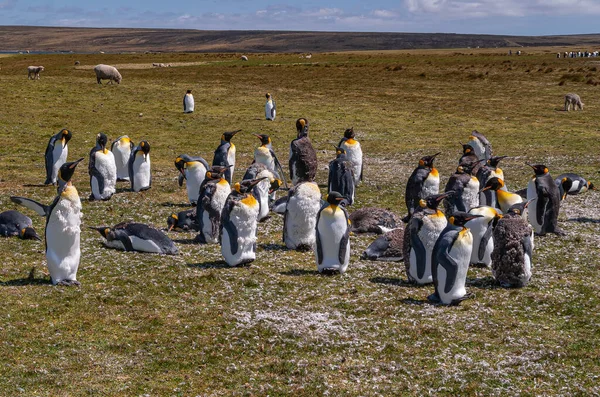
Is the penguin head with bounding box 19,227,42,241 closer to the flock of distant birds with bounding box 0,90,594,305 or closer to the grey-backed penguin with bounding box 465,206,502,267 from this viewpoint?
the flock of distant birds with bounding box 0,90,594,305

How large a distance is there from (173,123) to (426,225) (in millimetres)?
22379

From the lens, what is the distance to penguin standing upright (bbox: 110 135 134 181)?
18.3 meters

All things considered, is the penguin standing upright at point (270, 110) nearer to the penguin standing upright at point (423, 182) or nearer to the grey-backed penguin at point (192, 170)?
the grey-backed penguin at point (192, 170)

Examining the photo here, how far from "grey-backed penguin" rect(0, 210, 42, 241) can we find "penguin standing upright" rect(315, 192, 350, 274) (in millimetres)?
5232

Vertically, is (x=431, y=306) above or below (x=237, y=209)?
below

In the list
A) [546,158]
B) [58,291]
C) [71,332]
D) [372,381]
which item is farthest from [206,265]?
[546,158]

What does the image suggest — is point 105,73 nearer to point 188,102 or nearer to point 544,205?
point 188,102

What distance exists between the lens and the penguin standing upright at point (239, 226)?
1097 centimetres

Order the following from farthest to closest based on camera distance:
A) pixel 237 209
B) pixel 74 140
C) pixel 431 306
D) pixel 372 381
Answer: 1. pixel 74 140
2. pixel 237 209
3. pixel 431 306
4. pixel 372 381

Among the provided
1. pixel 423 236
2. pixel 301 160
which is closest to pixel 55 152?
pixel 301 160

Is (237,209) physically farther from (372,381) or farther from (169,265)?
(372,381)

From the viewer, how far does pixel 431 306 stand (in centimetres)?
954

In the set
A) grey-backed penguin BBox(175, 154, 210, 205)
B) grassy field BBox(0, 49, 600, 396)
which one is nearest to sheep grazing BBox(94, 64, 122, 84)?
grassy field BBox(0, 49, 600, 396)

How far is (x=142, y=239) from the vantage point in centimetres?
1177
